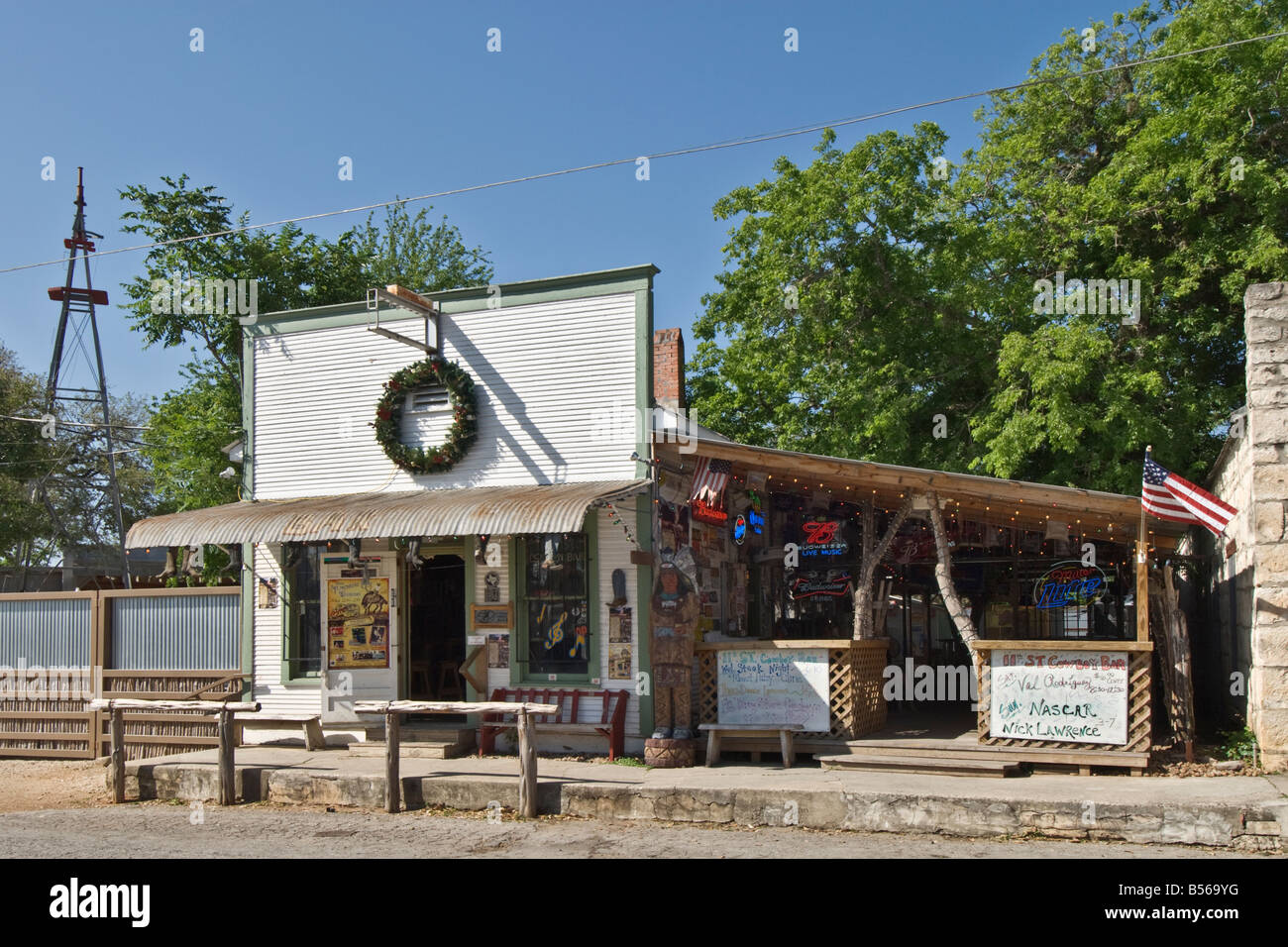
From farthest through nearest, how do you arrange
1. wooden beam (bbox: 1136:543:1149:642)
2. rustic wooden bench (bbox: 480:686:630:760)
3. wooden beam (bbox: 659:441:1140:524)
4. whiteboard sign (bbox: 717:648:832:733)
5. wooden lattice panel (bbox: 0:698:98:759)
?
wooden lattice panel (bbox: 0:698:98:759)
rustic wooden bench (bbox: 480:686:630:760)
whiteboard sign (bbox: 717:648:832:733)
wooden beam (bbox: 659:441:1140:524)
wooden beam (bbox: 1136:543:1149:642)

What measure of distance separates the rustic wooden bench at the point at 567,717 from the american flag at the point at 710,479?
7.80 ft

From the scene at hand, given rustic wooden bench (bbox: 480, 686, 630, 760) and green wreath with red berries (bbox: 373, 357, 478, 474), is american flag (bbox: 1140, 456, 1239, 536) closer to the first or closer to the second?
rustic wooden bench (bbox: 480, 686, 630, 760)

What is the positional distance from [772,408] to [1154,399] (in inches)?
301

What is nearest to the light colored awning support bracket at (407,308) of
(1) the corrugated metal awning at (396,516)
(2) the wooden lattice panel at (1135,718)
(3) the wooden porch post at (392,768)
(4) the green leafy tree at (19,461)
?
(1) the corrugated metal awning at (396,516)

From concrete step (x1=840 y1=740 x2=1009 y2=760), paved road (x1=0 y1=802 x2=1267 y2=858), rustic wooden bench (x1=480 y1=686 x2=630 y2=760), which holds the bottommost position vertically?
paved road (x1=0 y1=802 x2=1267 y2=858)

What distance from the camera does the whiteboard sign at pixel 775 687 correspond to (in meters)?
11.5

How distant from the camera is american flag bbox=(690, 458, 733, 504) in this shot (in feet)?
39.3

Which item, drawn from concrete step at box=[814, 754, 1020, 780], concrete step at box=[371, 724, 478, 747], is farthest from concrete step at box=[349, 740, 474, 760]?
concrete step at box=[814, 754, 1020, 780]

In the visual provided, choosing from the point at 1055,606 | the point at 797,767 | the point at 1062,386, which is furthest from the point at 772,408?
the point at 797,767

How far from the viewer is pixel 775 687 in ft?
38.3

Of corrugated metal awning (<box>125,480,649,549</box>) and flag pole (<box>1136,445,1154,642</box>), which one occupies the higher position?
corrugated metal awning (<box>125,480,649,549</box>)

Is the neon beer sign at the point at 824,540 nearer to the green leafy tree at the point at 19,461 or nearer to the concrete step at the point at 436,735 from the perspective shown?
the concrete step at the point at 436,735

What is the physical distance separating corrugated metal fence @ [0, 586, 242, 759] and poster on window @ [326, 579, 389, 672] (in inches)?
62.7

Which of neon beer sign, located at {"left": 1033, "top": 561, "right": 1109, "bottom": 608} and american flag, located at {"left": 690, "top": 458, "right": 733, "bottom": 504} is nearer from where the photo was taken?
american flag, located at {"left": 690, "top": 458, "right": 733, "bottom": 504}
